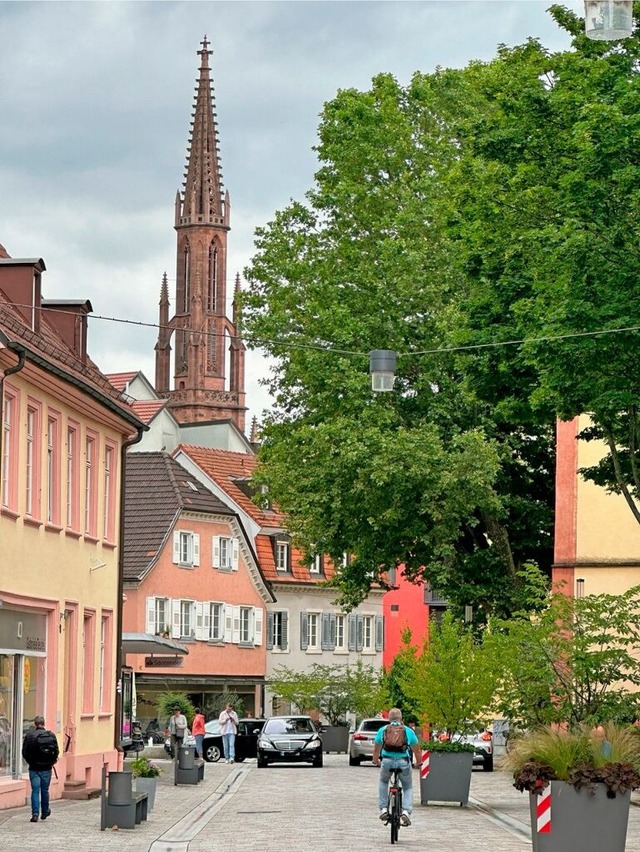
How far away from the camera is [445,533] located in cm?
4331

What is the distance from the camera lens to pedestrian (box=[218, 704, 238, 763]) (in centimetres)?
5712

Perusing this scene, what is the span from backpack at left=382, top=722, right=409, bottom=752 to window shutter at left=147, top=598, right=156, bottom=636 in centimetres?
4562

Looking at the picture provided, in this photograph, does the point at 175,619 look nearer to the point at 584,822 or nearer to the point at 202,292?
the point at 584,822

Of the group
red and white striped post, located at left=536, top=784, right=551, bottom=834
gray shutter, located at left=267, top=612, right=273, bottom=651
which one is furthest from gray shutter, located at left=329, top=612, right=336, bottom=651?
red and white striped post, located at left=536, top=784, right=551, bottom=834

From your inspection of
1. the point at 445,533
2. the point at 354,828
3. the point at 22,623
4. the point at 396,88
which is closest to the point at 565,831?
the point at 354,828

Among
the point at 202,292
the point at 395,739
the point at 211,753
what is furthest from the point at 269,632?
the point at 202,292

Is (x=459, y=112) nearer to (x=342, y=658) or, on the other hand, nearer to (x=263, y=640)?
(x=263, y=640)

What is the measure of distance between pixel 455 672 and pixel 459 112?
66.5 ft

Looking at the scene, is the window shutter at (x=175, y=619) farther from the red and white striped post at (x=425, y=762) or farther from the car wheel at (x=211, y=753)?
the red and white striped post at (x=425, y=762)

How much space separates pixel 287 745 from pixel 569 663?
26.5 metres

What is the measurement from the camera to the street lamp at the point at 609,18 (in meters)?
15.6

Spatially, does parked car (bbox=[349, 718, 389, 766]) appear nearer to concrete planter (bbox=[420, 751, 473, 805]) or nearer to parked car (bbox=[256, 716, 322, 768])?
parked car (bbox=[256, 716, 322, 768])

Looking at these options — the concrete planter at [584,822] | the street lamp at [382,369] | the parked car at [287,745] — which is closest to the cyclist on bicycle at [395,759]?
the concrete planter at [584,822]

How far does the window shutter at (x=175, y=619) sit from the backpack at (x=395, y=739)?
1855 inches
